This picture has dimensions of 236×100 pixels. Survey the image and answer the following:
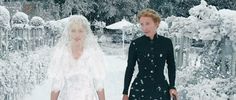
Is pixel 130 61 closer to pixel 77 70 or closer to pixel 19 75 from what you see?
pixel 77 70

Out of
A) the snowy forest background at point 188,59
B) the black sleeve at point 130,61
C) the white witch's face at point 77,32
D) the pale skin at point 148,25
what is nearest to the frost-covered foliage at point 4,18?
the snowy forest background at point 188,59

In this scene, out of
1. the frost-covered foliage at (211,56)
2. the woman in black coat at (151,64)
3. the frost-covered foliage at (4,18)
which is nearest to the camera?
the woman in black coat at (151,64)

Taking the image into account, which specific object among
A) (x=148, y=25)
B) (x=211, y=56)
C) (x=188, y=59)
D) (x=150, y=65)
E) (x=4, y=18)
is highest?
(x=4, y=18)

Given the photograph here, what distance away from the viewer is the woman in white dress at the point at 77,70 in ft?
16.4

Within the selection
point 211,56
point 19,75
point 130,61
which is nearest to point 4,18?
point 19,75

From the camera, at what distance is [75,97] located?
→ 16.6 feet

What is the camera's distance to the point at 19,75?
1023 centimetres

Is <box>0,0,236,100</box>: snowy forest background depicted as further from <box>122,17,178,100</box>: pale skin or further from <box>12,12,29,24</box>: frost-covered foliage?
<box>122,17,178,100</box>: pale skin

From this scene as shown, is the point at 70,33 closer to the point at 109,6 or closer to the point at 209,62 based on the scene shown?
the point at 209,62

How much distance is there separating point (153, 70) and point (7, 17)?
4.80 metres

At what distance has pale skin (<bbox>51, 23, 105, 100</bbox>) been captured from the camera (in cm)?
482

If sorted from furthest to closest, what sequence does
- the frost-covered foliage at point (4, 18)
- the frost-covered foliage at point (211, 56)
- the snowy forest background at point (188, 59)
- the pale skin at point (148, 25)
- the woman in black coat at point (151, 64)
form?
the frost-covered foliage at point (4, 18) → the snowy forest background at point (188, 59) → the frost-covered foliage at point (211, 56) → the woman in black coat at point (151, 64) → the pale skin at point (148, 25)

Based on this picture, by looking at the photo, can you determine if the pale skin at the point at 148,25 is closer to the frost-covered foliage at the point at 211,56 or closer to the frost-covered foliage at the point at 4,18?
the frost-covered foliage at the point at 211,56

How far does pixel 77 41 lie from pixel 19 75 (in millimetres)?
5591
